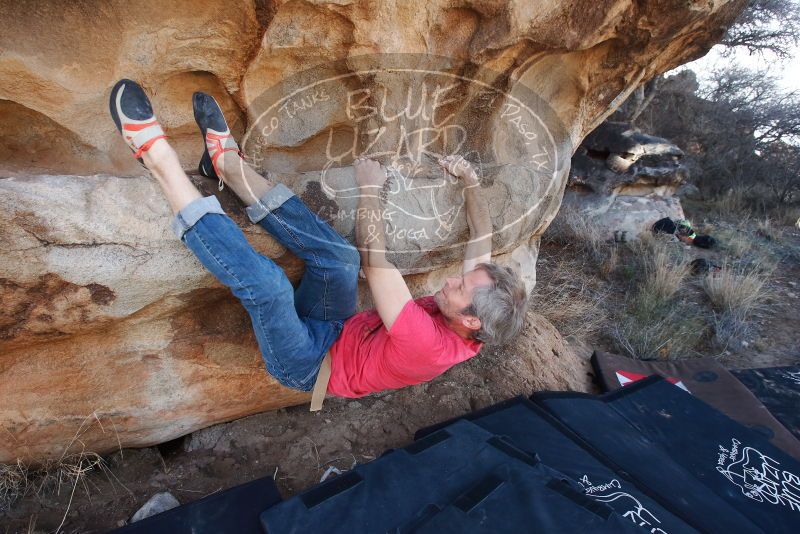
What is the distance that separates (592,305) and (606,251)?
3.90ft

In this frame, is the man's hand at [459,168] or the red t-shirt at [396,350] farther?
the man's hand at [459,168]

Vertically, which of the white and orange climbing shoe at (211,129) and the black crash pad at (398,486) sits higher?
the white and orange climbing shoe at (211,129)

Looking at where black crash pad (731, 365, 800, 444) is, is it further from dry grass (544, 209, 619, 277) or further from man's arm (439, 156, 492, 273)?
man's arm (439, 156, 492, 273)

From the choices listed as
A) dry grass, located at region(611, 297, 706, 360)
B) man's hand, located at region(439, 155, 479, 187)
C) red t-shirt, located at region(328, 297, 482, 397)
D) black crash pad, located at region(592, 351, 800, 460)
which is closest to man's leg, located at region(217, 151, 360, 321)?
red t-shirt, located at region(328, 297, 482, 397)

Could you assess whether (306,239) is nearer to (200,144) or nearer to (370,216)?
(370,216)

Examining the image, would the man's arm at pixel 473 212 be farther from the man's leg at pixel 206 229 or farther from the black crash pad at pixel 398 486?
the man's leg at pixel 206 229

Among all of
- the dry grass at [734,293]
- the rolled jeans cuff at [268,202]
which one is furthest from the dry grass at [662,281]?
the rolled jeans cuff at [268,202]

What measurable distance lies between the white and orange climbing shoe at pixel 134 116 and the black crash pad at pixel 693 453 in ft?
6.87

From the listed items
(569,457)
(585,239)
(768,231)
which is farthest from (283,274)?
(768,231)

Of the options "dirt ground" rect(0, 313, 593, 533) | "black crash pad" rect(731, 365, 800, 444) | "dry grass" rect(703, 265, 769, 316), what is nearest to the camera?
"dirt ground" rect(0, 313, 593, 533)

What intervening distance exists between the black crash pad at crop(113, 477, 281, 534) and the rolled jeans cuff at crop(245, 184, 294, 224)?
97 cm

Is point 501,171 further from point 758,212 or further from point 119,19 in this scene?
point 758,212

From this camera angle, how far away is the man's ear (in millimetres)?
1680

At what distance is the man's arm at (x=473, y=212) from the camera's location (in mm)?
2115
